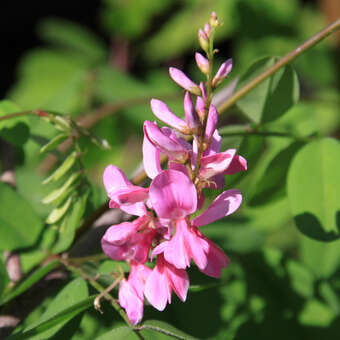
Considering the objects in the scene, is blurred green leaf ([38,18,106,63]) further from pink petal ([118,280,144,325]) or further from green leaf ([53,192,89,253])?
pink petal ([118,280,144,325])

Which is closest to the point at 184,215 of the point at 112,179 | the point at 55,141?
the point at 112,179

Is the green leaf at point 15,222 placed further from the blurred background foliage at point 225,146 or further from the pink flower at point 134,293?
the pink flower at point 134,293

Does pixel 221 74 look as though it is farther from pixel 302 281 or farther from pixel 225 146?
pixel 302 281

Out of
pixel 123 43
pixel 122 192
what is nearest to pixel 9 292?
pixel 122 192

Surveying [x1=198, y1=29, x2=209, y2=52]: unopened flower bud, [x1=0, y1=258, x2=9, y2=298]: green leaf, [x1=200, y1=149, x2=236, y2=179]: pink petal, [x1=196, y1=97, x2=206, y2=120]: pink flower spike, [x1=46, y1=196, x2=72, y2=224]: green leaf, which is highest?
[x1=198, y1=29, x2=209, y2=52]: unopened flower bud

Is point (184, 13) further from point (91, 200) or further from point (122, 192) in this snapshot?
point (122, 192)

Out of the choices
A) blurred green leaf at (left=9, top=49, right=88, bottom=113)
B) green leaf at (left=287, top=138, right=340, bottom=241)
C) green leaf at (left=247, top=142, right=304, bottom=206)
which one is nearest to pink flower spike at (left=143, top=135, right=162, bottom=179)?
green leaf at (left=287, top=138, right=340, bottom=241)
